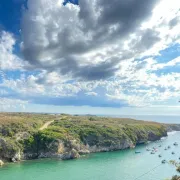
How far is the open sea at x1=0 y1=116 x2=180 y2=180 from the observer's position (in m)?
64.2

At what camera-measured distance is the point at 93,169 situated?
71.4 metres

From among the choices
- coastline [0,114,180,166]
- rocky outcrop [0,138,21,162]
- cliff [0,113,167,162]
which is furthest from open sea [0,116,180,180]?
cliff [0,113,167,162]

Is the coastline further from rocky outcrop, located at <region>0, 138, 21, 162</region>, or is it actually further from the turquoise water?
the turquoise water

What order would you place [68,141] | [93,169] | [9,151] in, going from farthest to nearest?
1. [68,141]
2. [9,151]
3. [93,169]

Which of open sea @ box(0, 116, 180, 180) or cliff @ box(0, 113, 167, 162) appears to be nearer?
open sea @ box(0, 116, 180, 180)

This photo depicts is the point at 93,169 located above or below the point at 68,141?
below

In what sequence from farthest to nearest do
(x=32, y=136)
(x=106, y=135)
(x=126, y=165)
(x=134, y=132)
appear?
(x=134, y=132) → (x=106, y=135) → (x=32, y=136) → (x=126, y=165)

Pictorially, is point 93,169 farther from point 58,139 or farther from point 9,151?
point 9,151

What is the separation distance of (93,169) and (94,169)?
290mm

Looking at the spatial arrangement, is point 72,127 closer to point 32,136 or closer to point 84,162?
point 32,136

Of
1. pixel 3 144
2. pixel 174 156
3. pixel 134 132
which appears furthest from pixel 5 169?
pixel 134 132

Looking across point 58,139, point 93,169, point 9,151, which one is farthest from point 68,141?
point 93,169

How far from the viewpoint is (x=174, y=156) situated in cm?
9631

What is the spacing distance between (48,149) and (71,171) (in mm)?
21349
